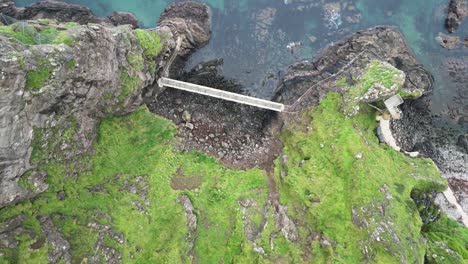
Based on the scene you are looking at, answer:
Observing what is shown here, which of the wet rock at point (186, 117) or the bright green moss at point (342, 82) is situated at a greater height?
the bright green moss at point (342, 82)

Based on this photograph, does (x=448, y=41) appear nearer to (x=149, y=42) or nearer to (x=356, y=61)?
(x=356, y=61)

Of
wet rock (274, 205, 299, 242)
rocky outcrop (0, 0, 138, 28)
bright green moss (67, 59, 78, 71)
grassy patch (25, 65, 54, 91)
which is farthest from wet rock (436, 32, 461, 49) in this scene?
grassy patch (25, 65, 54, 91)

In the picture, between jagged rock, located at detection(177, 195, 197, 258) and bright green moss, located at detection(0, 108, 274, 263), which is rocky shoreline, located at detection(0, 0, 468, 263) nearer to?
jagged rock, located at detection(177, 195, 197, 258)

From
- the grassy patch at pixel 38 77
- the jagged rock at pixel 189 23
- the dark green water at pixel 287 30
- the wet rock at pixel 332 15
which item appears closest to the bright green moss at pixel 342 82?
the dark green water at pixel 287 30

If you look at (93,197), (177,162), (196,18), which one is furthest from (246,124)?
(93,197)

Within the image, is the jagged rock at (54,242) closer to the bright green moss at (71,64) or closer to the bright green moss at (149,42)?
the bright green moss at (71,64)

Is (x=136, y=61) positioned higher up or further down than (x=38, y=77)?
further down

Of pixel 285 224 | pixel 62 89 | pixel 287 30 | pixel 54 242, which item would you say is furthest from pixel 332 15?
pixel 54 242
